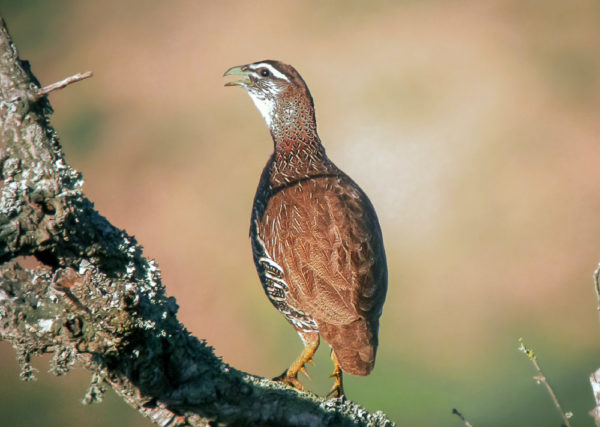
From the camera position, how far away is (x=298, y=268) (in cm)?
324

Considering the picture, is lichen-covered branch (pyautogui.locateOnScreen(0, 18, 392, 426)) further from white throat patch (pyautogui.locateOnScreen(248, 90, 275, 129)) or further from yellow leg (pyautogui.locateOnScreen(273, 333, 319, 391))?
white throat patch (pyautogui.locateOnScreen(248, 90, 275, 129))

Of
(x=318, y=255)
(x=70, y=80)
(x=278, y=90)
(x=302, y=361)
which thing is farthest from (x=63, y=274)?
(x=278, y=90)

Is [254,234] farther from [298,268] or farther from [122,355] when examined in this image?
[122,355]

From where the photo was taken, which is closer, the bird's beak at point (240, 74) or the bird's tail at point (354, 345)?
the bird's tail at point (354, 345)

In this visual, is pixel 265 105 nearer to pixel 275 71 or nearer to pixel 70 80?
pixel 275 71

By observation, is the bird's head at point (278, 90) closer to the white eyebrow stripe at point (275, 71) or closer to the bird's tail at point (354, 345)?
the white eyebrow stripe at point (275, 71)

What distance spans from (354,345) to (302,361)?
60 centimetres

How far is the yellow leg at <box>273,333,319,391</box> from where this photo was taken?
3498 millimetres

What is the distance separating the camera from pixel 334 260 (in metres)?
3.20

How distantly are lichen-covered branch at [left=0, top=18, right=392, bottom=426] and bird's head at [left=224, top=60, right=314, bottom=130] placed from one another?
2209mm

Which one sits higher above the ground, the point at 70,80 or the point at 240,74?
the point at 240,74

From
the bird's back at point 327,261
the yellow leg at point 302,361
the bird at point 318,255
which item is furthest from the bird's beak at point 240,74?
the yellow leg at point 302,361

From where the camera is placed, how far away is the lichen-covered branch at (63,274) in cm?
188

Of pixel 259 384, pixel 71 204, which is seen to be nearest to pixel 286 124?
pixel 259 384
